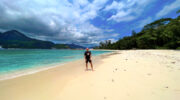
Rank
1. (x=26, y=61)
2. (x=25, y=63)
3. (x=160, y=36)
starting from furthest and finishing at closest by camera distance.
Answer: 1. (x=160, y=36)
2. (x=26, y=61)
3. (x=25, y=63)

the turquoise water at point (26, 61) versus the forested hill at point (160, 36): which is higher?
the forested hill at point (160, 36)

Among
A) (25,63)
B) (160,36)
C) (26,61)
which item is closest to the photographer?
(25,63)

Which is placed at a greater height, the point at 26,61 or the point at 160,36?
the point at 160,36

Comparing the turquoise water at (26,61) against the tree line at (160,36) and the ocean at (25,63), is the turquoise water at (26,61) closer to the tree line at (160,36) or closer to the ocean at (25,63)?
the ocean at (25,63)

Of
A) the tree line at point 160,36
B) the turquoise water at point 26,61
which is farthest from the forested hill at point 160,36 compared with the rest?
the turquoise water at point 26,61

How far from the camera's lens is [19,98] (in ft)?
8.13

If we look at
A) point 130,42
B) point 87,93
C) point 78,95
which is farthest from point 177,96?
point 130,42

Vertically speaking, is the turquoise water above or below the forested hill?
below

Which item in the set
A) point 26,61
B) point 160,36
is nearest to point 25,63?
point 26,61

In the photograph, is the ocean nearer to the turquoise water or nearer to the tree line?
the turquoise water

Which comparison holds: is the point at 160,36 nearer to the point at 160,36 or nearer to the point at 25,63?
the point at 160,36

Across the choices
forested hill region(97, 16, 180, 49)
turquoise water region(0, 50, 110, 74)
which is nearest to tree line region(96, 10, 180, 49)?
forested hill region(97, 16, 180, 49)

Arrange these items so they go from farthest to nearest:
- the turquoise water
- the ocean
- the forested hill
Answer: the forested hill → the turquoise water → the ocean

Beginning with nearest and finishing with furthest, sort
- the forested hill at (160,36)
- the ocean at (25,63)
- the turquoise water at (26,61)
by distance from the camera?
the ocean at (25,63) < the turquoise water at (26,61) < the forested hill at (160,36)
